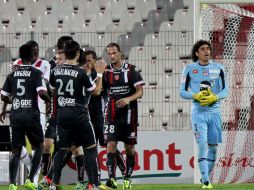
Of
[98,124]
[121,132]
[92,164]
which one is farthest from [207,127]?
[92,164]

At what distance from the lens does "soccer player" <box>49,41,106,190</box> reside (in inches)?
376

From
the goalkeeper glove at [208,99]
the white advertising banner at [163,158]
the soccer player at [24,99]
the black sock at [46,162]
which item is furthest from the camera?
the white advertising banner at [163,158]

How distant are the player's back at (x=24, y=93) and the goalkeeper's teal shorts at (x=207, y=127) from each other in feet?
7.78

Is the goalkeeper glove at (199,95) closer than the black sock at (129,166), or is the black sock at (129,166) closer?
the goalkeeper glove at (199,95)

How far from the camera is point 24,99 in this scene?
10.1 meters

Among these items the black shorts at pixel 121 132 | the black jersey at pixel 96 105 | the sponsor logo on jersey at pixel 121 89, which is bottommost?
the black shorts at pixel 121 132

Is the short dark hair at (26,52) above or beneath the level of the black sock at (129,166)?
above

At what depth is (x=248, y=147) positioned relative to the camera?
1484 cm

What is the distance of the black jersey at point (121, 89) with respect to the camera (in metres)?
11.6

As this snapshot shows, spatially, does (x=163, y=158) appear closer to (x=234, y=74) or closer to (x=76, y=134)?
(x=234, y=74)

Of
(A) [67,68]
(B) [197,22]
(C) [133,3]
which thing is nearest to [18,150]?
(A) [67,68]

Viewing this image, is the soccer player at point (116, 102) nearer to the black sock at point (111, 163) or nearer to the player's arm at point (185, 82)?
the black sock at point (111, 163)

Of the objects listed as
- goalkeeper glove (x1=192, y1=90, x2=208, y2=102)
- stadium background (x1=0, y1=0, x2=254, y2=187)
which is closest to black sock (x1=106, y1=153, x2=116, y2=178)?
goalkeeper glove (x1=192, y1=90, x2=208, y2=102)

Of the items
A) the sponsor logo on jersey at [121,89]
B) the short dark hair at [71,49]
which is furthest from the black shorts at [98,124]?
the short dark hair at [71,49]
